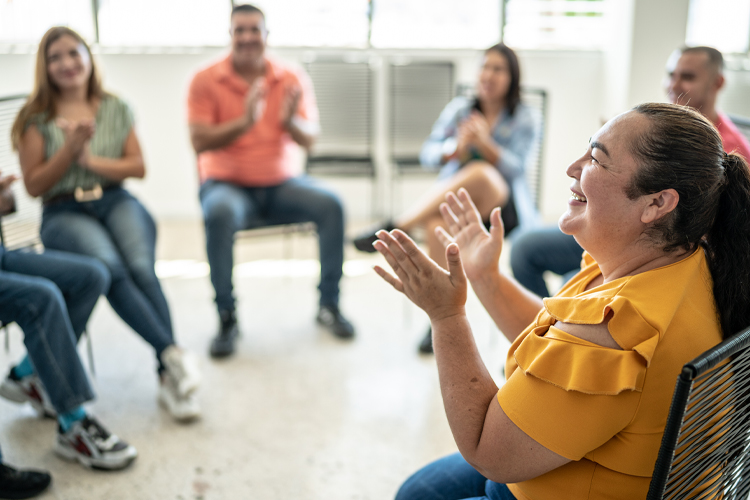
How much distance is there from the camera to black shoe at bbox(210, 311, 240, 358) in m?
2.54

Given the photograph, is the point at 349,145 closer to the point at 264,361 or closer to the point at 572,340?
the point at 264,361

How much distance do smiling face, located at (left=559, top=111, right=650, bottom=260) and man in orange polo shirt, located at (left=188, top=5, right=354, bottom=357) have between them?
1.82 metres

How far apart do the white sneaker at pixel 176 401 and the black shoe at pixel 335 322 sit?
0.70m

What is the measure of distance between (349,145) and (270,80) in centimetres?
134

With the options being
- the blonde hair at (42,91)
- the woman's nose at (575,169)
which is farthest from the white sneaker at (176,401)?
the woman's nose at (575,169)

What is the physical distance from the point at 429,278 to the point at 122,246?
1.57 m

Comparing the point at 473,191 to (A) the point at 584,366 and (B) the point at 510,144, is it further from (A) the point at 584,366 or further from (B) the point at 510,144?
(A) the point at 584,366

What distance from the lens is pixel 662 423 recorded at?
87 centimetres

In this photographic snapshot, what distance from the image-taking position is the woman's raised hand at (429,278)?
1.04m

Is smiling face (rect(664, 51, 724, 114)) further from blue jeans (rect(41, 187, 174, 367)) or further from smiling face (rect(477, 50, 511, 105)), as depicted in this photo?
blue jeans (rect(41, 187, 174, 367))

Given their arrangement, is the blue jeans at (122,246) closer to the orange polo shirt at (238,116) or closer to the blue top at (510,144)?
the orange polo shirt at (238,116)

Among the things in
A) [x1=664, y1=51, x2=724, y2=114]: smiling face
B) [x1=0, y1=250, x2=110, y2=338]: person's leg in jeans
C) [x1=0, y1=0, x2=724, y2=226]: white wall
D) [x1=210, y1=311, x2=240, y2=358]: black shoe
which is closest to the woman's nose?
[x1=664, y1=51, x2=724, y2=114]: smiling face

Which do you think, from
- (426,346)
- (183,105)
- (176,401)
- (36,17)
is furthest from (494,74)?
(36,17)

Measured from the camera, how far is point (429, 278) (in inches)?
41.0
